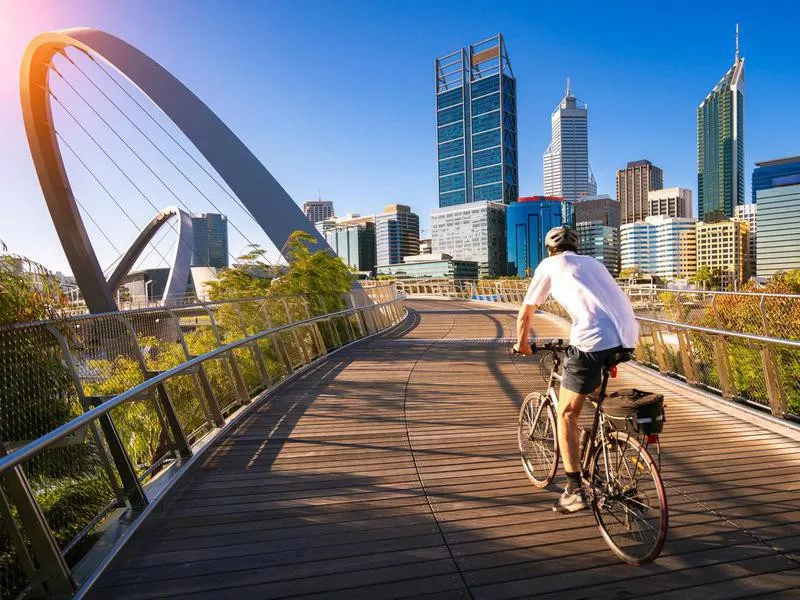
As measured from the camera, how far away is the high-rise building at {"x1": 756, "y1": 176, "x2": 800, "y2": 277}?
151m

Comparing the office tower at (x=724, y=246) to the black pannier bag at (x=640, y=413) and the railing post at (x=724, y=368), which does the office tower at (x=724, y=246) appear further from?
the black pannier bag at (x=640, y=413)

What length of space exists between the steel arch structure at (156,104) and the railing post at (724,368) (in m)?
15.3

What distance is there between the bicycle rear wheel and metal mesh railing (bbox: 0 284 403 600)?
2580 mm

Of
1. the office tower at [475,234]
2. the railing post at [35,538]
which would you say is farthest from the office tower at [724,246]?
the railing post at [35,538]

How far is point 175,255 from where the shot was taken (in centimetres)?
4797

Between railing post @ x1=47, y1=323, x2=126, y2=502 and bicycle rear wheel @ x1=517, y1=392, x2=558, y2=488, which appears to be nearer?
railing post @ x1=47, y1=323, x2=126, y2=502

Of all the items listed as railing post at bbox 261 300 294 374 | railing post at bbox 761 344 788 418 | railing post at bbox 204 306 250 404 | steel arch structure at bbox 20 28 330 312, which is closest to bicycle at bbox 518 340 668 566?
railing post at bbox 761 344 788 418

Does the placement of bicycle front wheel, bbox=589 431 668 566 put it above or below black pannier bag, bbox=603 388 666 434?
below

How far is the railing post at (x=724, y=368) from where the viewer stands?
6305 millimetres

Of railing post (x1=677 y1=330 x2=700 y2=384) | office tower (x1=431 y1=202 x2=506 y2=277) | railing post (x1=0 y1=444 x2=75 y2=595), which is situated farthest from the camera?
office tower (x1=431 y1=202 x2=506 y2=277)

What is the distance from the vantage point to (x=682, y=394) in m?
7.00

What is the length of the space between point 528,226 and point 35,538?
177m

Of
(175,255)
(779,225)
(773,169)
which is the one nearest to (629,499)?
(175,255)

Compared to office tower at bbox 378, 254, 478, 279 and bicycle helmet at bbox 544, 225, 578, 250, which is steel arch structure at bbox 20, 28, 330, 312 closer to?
bicycle helmet at bbox 544, 225, 578, 250
